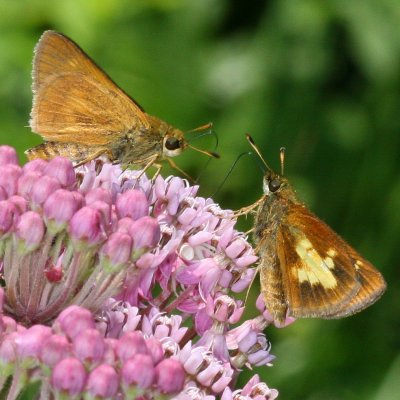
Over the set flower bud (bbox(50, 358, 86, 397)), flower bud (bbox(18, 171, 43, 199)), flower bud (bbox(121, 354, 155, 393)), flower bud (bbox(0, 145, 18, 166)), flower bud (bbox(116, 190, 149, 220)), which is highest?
flower bud (bbox(116, 190, 149, 220))

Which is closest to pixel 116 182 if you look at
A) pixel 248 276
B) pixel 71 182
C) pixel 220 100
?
pixel 71 182

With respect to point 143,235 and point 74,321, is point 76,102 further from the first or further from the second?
point 74,321

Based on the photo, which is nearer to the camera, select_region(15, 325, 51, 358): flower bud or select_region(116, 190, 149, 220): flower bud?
select_region(15, 325, 51, 358): flower bud

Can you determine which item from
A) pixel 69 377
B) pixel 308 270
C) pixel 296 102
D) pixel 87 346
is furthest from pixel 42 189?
pixel 296 102

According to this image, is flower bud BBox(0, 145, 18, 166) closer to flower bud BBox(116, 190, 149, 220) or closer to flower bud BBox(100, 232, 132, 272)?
flower bud BBox(116, 190, 149, 220)

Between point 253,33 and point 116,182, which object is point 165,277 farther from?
point 253,33

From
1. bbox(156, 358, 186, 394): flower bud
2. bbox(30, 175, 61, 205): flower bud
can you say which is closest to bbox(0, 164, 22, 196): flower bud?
bbox(30, 175, 61, 205): flower bud

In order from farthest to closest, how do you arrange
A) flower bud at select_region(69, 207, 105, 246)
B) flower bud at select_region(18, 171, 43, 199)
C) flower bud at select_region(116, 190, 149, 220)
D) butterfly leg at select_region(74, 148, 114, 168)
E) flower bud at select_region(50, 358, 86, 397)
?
butterfly leg at select_region(74, 148, 114, 168) < flower bud at select_region(116, 190, 149, 220) < flower bud at select_region(18, 171, 43, 199) < flower bud at select_region(69, 207, 105, 246) < flower bud at select_region(50, 358, 86, 397)
